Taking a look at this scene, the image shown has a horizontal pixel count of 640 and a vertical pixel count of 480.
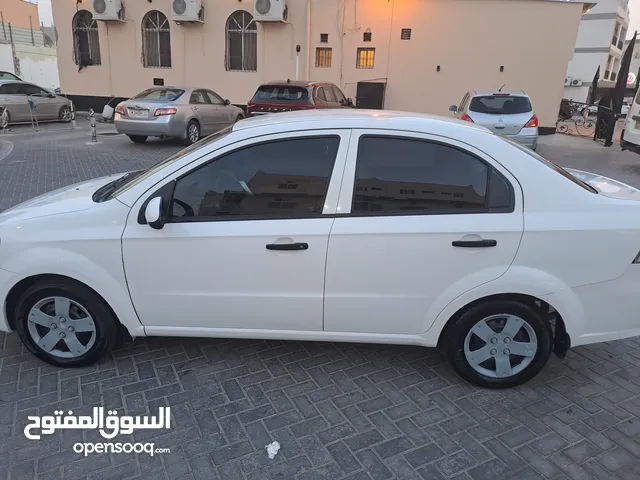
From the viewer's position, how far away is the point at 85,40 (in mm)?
Result: 19641

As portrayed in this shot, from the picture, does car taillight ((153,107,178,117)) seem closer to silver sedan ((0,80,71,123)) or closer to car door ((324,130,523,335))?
silver sedan ((0,80,71,123))

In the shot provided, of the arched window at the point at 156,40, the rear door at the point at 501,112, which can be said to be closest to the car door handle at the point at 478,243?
the rear door at the point at 501,112

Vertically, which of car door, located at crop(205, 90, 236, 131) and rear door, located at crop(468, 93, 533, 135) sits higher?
rear door, located at crop(468, 93, 533, 135)

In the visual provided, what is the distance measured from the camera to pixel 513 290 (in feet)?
9.16

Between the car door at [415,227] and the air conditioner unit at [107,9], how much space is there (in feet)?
61.9

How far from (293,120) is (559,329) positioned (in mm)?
2131

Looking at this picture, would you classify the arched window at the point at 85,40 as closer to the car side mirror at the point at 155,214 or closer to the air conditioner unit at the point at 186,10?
the air conditioner unit at the point at 186,10

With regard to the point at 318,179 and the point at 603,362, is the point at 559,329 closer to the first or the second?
the point at 603,362

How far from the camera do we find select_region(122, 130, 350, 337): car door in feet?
9.27

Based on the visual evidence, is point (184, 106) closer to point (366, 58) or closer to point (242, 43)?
point (242, 43)

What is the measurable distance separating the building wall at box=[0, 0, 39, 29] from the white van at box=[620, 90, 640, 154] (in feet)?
152

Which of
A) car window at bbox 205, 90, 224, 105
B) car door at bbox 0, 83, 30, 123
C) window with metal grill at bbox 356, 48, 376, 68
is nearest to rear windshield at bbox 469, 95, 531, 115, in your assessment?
car window at bbox 205, 90, 224, 105

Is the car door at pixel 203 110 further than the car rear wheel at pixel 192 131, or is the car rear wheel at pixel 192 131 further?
the car door at pixel 203 110

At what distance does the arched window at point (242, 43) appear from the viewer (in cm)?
1792
